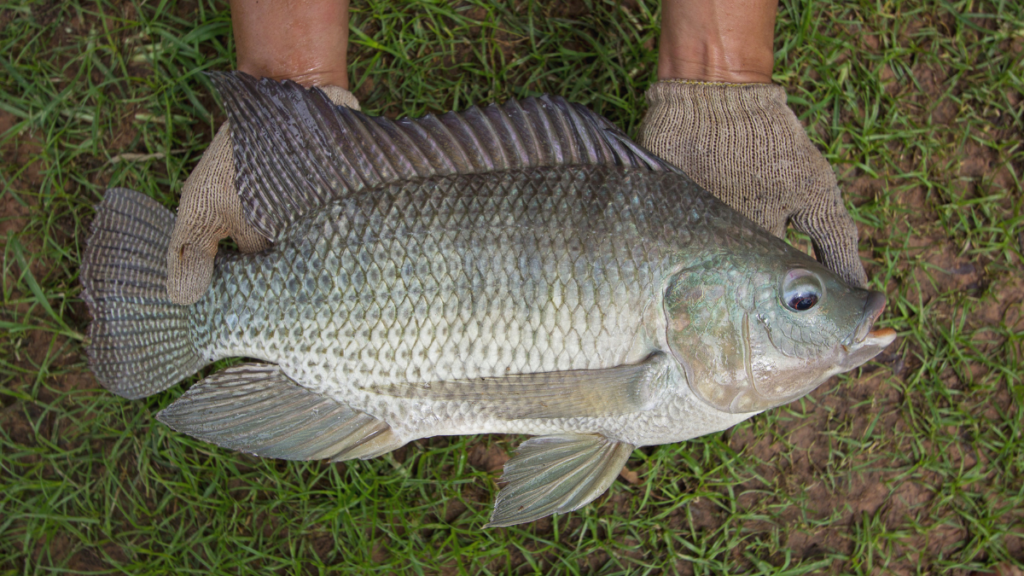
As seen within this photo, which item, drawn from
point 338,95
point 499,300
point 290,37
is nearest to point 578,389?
point 499,300

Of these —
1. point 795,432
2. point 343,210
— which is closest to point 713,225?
point 343,210

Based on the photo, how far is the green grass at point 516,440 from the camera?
9.04ft

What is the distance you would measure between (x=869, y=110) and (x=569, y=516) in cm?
232

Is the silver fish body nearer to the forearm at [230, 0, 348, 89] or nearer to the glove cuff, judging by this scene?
the glove cuff

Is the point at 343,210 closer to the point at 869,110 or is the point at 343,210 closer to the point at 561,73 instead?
the point at 561,73

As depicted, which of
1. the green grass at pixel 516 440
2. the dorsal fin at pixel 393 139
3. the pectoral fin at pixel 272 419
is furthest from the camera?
the green grass at pixel 516 440

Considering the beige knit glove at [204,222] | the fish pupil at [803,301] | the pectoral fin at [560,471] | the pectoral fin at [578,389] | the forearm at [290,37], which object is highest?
the forearm at [290,37]

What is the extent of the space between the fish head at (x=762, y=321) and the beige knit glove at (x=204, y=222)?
4.61ft

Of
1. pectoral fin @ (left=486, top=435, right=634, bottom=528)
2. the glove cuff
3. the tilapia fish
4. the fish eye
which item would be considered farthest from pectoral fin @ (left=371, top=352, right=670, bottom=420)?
the glove cuff

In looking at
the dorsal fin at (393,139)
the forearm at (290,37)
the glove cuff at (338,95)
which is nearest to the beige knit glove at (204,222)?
the glove cuff at (338,95)

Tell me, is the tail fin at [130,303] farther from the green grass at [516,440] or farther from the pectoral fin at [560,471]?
the pectoral fin at [560,471]

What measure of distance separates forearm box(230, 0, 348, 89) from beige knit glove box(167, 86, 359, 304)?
15cm

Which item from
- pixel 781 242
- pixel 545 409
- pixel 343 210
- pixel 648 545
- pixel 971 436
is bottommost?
pixel 648 545

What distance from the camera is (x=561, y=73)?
9.26 ft
